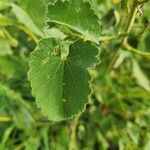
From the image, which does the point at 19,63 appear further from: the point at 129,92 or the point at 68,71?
the point at 68,71

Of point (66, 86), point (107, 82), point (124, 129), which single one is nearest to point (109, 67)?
point (107, 82)

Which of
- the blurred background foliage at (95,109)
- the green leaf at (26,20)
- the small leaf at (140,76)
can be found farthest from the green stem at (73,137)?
the green leaf at (26,20)

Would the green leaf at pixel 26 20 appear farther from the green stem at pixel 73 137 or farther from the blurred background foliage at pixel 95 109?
the green stem at pixel 73 137

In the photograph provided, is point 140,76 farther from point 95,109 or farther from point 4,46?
point 4,46

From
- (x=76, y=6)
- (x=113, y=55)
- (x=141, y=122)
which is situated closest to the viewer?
(x=76, y=6)

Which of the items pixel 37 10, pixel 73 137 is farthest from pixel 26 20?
pixel 73 137
